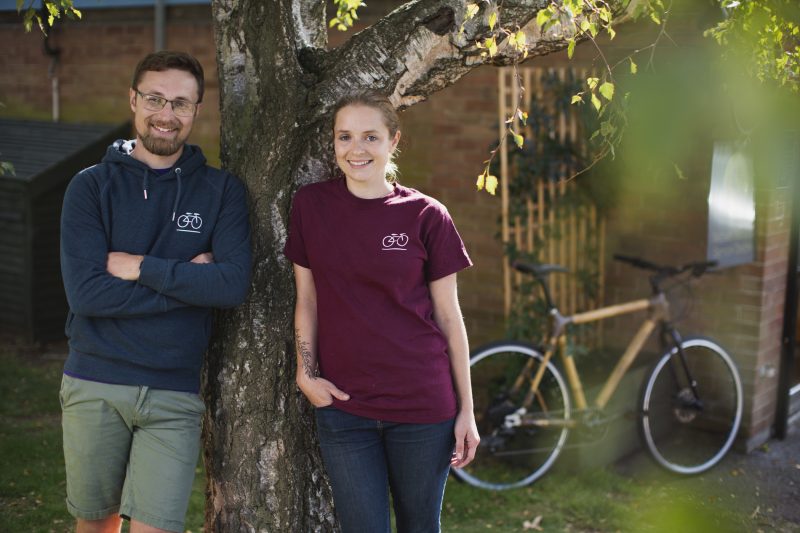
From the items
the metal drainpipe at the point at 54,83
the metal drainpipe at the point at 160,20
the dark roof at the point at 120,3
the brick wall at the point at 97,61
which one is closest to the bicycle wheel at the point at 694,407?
the brick wall at the point at 97,61

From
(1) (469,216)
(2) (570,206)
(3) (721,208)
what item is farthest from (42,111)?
(3) (721,208)

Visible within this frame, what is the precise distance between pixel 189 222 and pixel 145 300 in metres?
A: 0.30

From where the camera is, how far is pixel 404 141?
11.2 ft

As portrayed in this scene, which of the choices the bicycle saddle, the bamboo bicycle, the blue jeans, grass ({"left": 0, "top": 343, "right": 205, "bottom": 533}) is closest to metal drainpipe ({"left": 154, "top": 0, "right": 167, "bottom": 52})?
grass ({"left": 0, "top": 343, "right": 205, "bottom": 533})

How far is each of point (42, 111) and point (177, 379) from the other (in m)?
8.45

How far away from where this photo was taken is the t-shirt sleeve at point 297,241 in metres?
3.10

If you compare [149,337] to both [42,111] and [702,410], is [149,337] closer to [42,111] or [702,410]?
[702,410]

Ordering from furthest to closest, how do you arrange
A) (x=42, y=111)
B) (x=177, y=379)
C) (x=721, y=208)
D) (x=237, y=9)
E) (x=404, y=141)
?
1. (x=42, y=111)
2. (x=721, y=208)
3. (x=237, y=9)
4. (x=404, y=141)
5. (x=177, y=379)

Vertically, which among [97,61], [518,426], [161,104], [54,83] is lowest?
[518,426]

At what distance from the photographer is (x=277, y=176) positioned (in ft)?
11.6

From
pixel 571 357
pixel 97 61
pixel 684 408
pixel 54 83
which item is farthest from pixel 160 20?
pixel 684 408

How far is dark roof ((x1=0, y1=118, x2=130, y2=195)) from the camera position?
26.9ft

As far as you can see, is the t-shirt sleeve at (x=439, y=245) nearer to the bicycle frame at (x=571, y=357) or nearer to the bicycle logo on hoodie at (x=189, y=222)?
the bicycle logo on hoodie at (x=189, y=222)

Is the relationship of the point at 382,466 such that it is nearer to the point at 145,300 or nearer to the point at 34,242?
the point at 145,300
